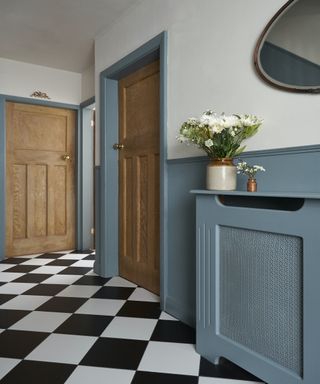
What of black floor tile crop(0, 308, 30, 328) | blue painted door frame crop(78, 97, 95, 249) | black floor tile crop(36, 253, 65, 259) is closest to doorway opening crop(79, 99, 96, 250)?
blue painted door frame crop(78, 97, 95, 249)

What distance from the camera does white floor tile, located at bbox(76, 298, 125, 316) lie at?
2150 mm

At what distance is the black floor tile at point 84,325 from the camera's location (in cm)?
186

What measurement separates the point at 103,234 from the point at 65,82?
7.02ft

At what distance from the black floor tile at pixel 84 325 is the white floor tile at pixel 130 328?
0.14ft

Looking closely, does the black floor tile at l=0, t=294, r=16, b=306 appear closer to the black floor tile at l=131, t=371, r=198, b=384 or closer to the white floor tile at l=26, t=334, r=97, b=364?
the white floor tile at l=26, t=334, r=97, b=364

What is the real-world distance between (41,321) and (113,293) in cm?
64

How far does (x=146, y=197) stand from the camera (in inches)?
104

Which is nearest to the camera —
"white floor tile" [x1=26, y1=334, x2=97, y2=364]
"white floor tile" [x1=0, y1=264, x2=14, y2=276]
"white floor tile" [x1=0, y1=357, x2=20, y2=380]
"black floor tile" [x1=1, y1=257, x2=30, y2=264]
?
"white floor tile" [x1=0, y1=357, x2=20, y2=380]

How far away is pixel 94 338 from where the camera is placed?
179 centimetres

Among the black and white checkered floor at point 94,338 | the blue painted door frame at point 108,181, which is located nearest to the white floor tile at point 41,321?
the black and white checkered floor at point 94,338

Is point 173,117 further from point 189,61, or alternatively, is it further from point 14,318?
point 14,318

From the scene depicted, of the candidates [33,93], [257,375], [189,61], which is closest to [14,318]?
[257,375]

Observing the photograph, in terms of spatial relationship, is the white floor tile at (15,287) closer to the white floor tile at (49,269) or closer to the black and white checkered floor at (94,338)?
the black and white checkered floor at (94,338)

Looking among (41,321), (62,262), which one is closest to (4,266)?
(62,262)
